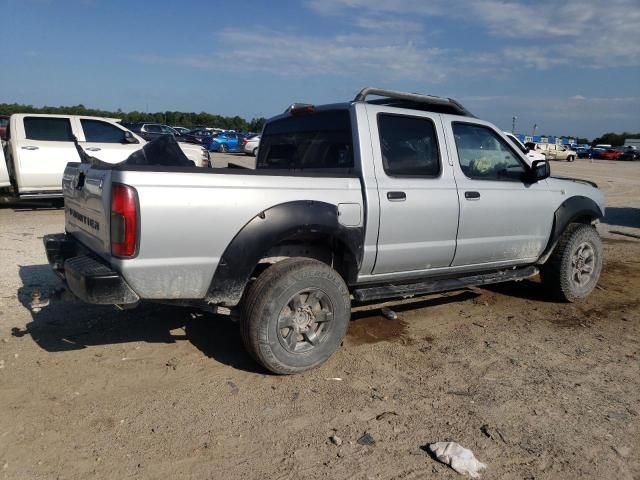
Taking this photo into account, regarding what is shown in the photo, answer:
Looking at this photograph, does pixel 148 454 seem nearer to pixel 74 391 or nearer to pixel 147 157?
pixel 74 391

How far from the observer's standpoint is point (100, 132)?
426 inches

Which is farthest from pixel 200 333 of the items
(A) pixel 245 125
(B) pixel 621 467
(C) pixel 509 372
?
(A) pixel 245 125

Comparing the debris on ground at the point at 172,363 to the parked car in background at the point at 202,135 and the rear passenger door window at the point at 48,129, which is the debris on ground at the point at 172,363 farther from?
the parked car in background at the point at 202,135

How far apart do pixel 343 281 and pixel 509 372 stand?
1394 millimetres

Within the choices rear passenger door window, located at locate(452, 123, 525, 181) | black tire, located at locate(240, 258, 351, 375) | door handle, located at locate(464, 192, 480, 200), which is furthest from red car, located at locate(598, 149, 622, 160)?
black tire, located at locate(240, 258, 351, 375)

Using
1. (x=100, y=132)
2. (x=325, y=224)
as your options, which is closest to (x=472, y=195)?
(x=325, y=224)

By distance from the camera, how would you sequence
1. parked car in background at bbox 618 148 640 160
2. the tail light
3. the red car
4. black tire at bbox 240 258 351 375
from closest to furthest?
the tail light, black tire at bbox 240 258 351 375, parked car in background at bbox 618 148 640 160, the red car

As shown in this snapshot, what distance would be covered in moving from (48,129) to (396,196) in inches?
343

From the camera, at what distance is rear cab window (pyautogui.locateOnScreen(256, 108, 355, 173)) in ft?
14.0

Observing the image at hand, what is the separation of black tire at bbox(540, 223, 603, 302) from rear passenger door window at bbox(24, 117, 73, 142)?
8798 mm

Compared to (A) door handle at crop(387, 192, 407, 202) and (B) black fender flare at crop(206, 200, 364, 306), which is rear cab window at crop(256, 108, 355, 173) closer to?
(A) door handle at crop(387, 192, 407, 202)

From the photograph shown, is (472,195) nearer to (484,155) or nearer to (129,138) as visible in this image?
(484,155)

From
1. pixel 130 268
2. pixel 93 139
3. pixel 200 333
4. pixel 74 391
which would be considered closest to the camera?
pixel 130 268

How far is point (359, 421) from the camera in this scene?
3.24m
